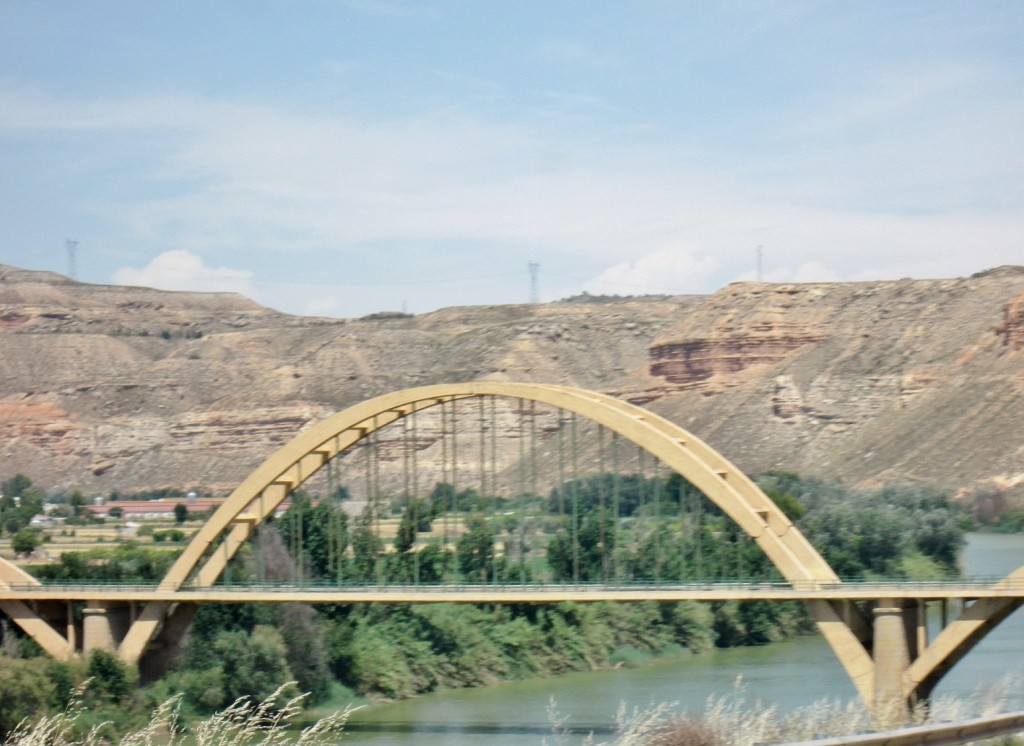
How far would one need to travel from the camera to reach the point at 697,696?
30266 millimetres

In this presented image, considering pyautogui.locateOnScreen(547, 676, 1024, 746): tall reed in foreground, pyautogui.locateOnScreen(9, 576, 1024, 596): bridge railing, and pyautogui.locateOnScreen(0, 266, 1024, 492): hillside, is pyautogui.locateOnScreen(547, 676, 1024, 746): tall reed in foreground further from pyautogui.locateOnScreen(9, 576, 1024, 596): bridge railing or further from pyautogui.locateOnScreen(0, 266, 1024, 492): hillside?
pyautogui.locateOnScreen(0, 266, 1024, 492): hillside

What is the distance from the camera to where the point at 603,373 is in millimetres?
108125

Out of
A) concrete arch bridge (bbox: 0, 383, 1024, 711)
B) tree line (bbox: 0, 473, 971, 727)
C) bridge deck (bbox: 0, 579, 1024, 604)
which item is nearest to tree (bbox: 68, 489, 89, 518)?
tree line (bbox: 0, 473, 971, 727)

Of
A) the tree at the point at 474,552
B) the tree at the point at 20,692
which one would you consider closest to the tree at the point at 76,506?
the tree at the point at 474,552

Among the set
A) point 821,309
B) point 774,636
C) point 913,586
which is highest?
point 821,309

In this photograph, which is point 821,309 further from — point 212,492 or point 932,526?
point 932,526

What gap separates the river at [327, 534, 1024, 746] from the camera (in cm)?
2816

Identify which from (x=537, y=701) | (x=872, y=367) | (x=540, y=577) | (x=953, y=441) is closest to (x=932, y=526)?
(x=540, y=577)

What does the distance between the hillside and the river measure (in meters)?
40.5

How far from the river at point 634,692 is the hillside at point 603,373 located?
4053 cm

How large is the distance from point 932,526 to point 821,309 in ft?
176

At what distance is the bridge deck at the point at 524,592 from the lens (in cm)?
2519

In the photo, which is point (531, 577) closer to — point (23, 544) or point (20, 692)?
point (20, 692)

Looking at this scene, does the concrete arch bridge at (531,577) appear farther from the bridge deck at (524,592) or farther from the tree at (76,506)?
the tree at (76,506)
